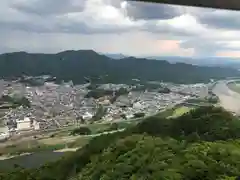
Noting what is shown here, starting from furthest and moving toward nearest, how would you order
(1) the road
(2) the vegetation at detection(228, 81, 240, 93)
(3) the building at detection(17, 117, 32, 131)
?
(2) the vegetation at detection(228, 81, 240, 93) < (1) the road < (3) the building at detection(17, 117, 32, 131)

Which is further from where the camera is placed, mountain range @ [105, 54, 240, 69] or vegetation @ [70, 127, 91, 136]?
mountain range @ [105, 54, 240, 69]

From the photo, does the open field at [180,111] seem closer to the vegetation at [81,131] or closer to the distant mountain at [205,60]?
the distant mountain at [205,60]

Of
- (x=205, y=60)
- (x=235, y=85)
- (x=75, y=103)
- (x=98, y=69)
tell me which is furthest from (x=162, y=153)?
(x=235, y=85)

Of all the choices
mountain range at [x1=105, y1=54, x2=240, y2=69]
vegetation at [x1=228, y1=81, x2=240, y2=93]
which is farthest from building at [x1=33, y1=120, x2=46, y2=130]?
vegetation at [x1=228, y1=81, x2=240, y2=93]

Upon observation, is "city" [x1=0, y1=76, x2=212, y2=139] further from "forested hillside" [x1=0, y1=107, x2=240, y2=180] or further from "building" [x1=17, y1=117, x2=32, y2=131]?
"forested hillside" [x1=0, y1=107, x2=240, y2=180]

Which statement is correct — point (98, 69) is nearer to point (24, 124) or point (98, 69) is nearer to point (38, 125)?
point (38, 125)
